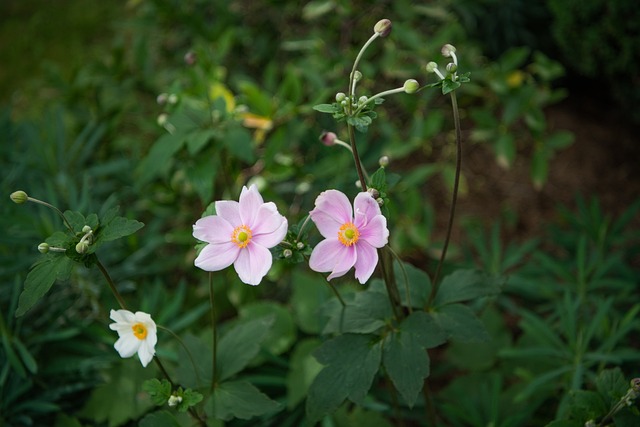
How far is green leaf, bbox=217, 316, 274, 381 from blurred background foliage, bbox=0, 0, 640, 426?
306 mm

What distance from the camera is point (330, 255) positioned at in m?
1.09

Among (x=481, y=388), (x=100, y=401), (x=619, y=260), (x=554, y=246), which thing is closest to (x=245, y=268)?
(x=100, y=401)

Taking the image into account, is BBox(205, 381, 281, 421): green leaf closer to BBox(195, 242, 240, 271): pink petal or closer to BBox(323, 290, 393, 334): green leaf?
BBox(323, 290, 393, 334): green leaf

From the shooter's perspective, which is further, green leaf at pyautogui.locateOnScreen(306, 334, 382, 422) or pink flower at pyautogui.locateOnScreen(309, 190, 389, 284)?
green leaf at pyautogui.locateOnScreen(306, 334, 382, 422)

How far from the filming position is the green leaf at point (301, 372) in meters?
1.67

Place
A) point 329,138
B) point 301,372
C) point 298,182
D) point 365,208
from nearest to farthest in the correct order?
point 365,208
point 329,138
point 301,372
point 298,182

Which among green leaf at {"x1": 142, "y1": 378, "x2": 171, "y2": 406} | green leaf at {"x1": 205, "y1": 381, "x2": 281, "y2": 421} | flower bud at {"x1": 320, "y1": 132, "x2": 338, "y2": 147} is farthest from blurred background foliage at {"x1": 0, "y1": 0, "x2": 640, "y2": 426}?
green leaf at {"x1": 142, "y1": 378, "x2": 171, "y2": 406}

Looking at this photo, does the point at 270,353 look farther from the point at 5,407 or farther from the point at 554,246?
the point at 554,246

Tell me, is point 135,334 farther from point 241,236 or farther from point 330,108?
point 330,108

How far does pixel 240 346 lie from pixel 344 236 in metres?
0.49

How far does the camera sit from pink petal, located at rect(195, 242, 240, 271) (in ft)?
3.54

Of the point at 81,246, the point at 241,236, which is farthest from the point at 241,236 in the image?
the point at 81,246

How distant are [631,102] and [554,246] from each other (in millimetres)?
624

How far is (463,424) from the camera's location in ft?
6.20
